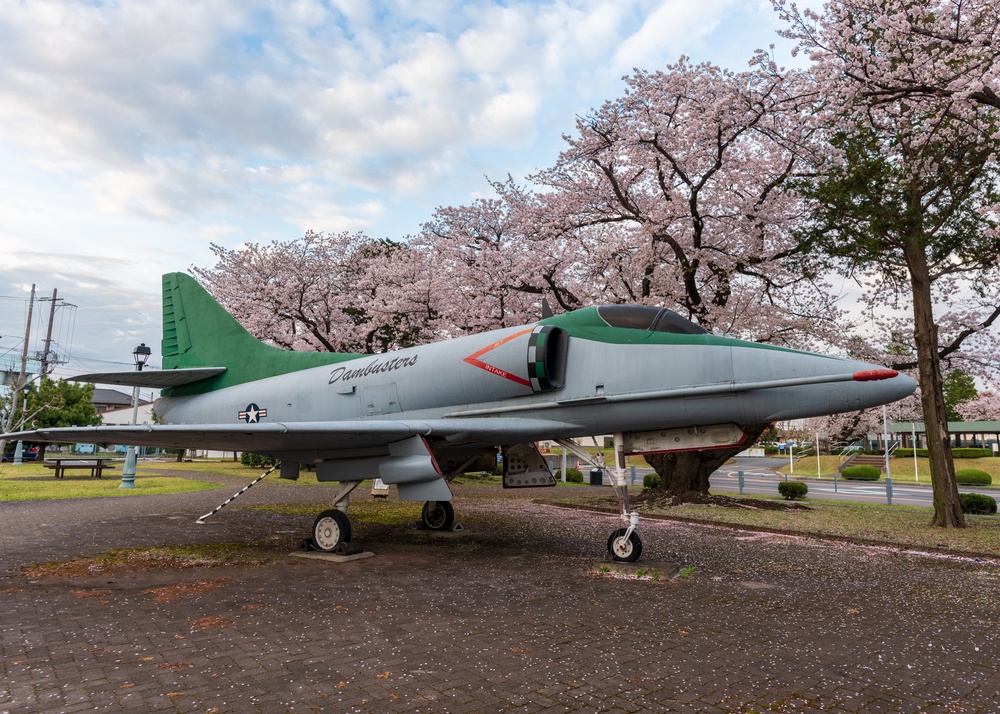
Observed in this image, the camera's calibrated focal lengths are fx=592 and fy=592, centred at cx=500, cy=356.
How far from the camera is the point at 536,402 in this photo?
852cm

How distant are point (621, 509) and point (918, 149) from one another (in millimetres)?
11170

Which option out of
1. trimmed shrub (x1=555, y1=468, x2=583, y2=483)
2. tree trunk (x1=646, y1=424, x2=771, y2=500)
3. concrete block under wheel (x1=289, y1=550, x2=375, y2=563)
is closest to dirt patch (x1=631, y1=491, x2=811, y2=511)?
tree trunk (x1=646, y1=424, x2=771, y2=500)

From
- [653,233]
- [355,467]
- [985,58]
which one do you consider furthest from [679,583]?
[653,233]

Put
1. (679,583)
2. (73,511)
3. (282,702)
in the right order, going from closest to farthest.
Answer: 1. (282,702)
2. (679,583)
3. (73,511)

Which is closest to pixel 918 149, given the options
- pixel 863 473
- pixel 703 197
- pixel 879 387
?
pixel 703 197

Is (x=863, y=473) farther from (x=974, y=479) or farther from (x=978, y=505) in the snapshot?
(x=978, y=505)

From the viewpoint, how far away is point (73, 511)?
14.6 metres

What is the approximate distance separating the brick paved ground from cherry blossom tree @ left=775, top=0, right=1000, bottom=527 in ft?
22.5

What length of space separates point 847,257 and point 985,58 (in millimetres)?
6006

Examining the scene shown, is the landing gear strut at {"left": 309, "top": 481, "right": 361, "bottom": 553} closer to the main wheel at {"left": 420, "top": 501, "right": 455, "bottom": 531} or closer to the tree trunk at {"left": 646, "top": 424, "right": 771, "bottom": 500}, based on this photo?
the main wheel at {"left": 420, "top": 501, "right": 455, "bottom": 531}

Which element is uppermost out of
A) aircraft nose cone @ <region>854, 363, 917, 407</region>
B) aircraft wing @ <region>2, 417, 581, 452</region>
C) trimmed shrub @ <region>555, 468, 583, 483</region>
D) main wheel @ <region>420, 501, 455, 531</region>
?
aircraft nose cone @ <region>854, 363, 917, 407</region>

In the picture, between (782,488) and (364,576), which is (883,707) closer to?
(364,576)

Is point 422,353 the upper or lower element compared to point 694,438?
upper

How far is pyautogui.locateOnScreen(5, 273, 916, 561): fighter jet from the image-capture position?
289 inches
